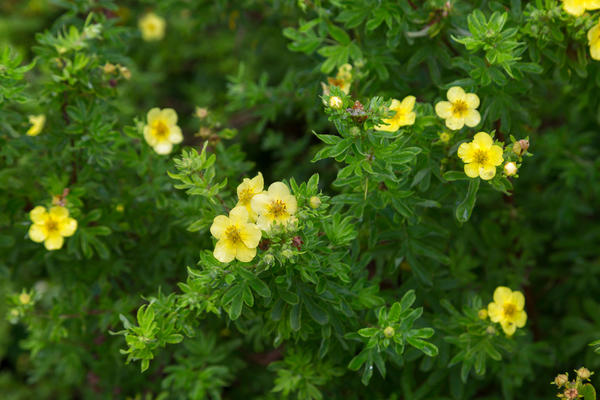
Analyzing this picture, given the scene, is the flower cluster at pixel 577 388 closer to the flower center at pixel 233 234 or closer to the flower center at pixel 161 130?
the flower center at pixel 233 234

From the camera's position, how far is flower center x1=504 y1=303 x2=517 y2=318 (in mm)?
1980

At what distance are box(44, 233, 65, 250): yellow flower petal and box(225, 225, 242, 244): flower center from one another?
0.83 meters

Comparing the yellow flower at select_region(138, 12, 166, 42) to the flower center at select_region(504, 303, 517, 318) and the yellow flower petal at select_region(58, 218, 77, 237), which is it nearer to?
the yellow flower petal at select_region(58, 218, 77, 237)

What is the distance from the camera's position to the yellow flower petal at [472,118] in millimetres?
1840

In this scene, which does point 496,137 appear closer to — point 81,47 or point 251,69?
point 81,47

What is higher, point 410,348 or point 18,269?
point 410,348

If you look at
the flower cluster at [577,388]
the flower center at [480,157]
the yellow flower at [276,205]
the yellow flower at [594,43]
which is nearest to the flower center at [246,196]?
the yellow flower at [276,205]

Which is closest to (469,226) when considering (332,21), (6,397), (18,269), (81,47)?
(332,21)

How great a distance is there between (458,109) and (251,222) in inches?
29.6

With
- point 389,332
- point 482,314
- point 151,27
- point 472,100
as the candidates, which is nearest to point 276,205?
point 389,332

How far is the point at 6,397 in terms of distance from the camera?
→ 321 centimetres

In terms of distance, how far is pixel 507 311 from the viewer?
1986 mm

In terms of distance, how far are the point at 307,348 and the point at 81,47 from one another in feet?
4.50

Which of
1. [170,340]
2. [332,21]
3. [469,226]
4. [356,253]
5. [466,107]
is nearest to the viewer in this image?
[170,340]
